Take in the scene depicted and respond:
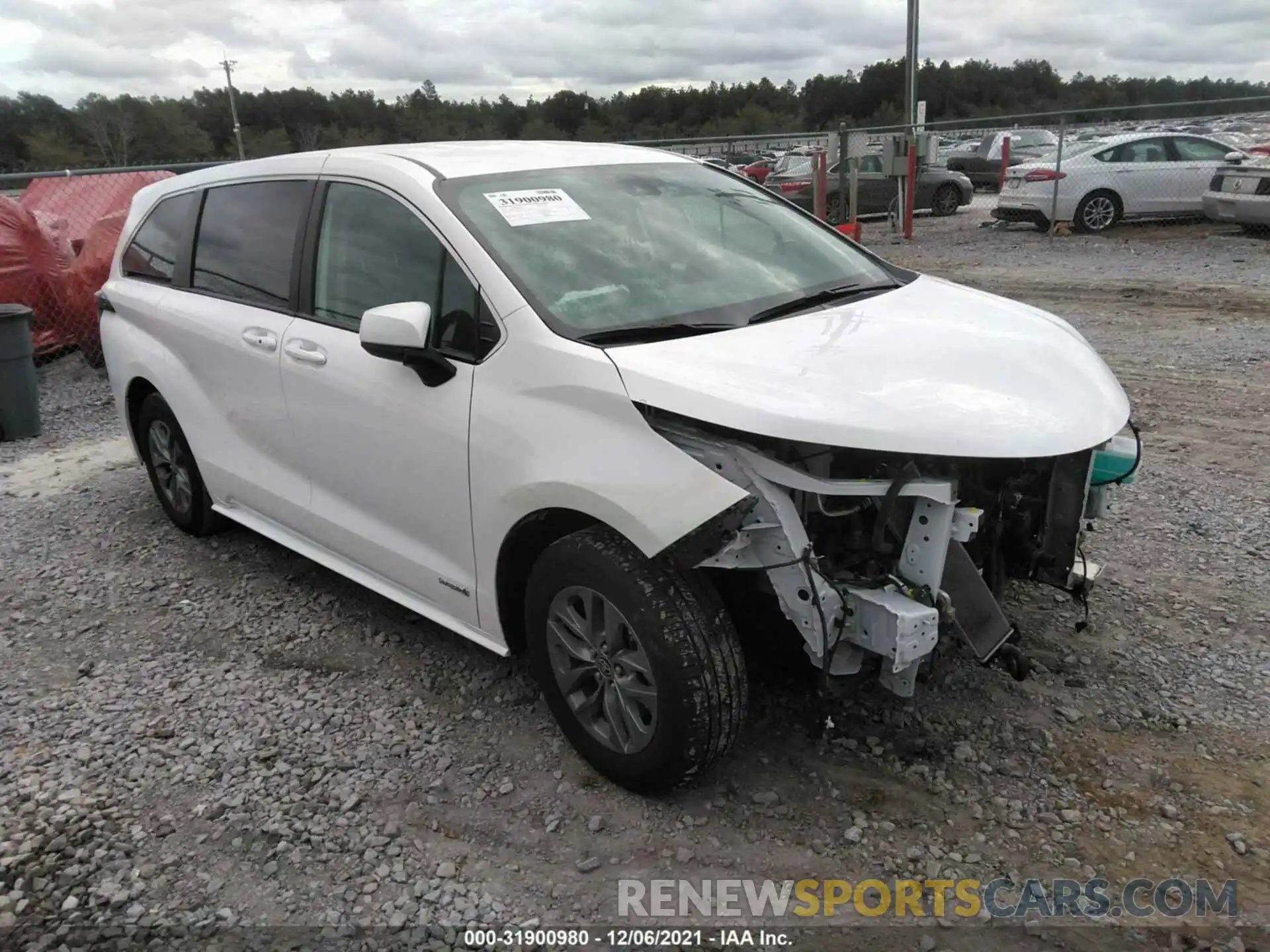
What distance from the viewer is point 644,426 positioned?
2.65m

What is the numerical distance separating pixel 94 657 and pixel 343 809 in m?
1.70

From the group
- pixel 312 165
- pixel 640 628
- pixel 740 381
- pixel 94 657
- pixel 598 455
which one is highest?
pixel 312 165

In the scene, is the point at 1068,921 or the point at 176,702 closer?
the point at 1068,921

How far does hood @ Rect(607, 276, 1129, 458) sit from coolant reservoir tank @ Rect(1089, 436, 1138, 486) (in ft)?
0.46

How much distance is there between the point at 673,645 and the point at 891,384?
0.91 metres

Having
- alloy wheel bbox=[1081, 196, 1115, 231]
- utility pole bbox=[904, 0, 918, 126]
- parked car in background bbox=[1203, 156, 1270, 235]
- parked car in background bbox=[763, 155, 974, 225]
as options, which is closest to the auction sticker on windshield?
parked car in background bbox=[1203, 156, 1270, 235]

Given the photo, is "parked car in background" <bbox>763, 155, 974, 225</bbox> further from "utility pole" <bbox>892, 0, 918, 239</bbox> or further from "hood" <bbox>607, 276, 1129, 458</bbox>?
"hood" <bbox>607, 276, 1129, 458</bbox>

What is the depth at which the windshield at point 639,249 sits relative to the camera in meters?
3.09

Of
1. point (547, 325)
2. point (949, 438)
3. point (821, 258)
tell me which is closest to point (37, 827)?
point (547, 325)

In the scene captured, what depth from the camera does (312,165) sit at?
3930 mm

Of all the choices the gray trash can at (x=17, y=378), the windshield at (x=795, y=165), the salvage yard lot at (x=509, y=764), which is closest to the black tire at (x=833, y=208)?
the windshield at (x=795, y=165)

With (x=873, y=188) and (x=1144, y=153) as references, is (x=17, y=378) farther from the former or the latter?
(x=873, y=188)

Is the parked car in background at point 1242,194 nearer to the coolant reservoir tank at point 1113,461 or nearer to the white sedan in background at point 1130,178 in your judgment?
the white sedan in background at point 1130,178

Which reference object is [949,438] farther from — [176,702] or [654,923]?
[176,702]
